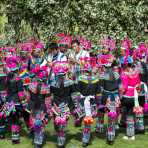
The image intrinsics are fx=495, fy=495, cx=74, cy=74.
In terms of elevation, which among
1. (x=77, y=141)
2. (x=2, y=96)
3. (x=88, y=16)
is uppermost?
(x=88, y=16)

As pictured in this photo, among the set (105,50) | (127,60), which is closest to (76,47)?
(105,50)

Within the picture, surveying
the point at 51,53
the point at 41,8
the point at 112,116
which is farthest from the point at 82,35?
the point at 112,116

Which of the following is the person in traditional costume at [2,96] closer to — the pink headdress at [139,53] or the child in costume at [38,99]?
the child in costume at [38,99]

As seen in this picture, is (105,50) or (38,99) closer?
(38,99)

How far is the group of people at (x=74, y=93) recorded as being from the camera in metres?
12.0

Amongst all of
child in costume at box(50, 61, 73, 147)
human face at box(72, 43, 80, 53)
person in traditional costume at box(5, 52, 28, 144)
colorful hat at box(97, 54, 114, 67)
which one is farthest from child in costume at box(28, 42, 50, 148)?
human face at box(72, 43, 80, 53)

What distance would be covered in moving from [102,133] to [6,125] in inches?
108

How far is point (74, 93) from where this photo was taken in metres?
12.9

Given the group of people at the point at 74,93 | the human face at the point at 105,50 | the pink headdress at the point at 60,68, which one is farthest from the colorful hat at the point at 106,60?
the pink headdress at the point at 60,68

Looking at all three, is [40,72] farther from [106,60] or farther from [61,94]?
[106,60]

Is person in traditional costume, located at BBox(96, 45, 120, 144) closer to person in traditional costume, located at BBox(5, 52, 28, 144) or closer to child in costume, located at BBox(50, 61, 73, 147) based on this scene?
child in costume, located at BBox(50, 61, 73, 147)

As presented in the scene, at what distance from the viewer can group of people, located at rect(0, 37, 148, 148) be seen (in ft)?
39.3

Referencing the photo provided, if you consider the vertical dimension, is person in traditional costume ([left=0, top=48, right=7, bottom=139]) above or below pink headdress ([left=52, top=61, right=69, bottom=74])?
below

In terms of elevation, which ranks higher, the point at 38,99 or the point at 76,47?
the point at 76,47
